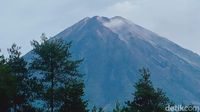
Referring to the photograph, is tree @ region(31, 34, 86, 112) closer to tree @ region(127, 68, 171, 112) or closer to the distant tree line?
the distant tree line

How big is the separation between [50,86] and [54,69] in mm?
1686

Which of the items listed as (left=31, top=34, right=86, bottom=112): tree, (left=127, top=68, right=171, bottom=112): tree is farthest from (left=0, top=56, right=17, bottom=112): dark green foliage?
(left=127, top=68, right=171, bottom=112): tree

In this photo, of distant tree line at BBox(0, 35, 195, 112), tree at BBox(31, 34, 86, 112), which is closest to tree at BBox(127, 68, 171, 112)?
distant tree line at BBox(0, 35, 195, 112)

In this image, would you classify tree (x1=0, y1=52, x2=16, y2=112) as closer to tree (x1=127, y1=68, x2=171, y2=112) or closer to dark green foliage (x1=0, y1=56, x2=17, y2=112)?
dark green foliage (x1=0, y1=56, x2=17, y2=112)

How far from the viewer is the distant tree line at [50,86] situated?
43.9 m

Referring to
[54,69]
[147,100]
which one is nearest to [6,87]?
[54,69]

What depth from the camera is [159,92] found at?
47.8 metres

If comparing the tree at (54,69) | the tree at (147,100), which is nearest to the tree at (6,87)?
the tree at (54,69)

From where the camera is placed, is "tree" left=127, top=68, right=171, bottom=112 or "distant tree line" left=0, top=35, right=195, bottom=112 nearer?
"distant tree line" left=0, top=35, right=195, bottom=112

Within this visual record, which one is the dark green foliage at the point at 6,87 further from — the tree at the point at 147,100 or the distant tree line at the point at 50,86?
the tree at the point at 147,100

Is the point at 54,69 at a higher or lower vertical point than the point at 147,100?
higher

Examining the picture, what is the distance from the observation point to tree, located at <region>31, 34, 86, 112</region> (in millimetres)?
45375

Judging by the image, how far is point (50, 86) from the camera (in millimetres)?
46875

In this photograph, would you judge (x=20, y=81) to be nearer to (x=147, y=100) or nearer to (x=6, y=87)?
(x=6, y=87)
